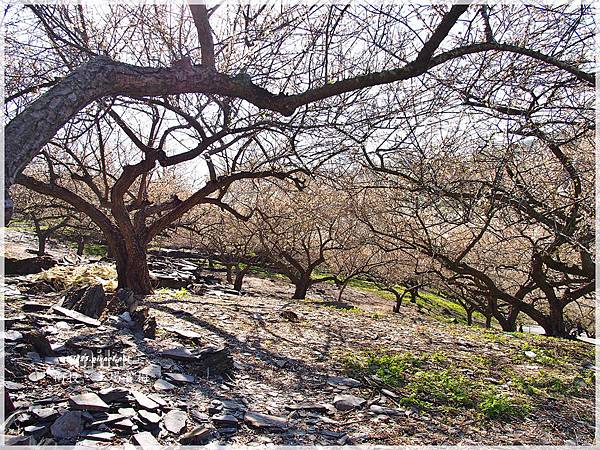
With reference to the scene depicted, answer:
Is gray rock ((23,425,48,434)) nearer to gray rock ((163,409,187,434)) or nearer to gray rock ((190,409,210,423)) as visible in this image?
gray rock ((163,409,187,434))

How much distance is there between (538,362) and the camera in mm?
4762

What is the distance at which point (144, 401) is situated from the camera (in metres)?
2.68

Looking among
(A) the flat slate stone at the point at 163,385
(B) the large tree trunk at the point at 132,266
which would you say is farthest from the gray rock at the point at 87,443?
(B) the large tree trunk at the point at 132,266

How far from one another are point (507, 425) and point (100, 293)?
390 centimetres

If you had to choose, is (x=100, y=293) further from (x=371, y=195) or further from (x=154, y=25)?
(x=371, y=195)

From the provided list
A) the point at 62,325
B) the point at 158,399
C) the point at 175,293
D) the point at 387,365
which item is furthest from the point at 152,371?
the point at 175,293

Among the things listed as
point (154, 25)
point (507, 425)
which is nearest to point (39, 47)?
point (154, 25)

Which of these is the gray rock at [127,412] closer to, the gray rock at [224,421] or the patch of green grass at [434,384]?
the gray rock at [224,421]

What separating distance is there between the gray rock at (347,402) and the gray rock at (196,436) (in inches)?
37.5

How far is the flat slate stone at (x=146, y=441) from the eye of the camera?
226cm

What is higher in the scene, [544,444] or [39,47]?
[39,47]

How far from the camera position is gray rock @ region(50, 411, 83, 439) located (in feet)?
7.38

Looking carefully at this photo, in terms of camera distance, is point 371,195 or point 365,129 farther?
point 371,195

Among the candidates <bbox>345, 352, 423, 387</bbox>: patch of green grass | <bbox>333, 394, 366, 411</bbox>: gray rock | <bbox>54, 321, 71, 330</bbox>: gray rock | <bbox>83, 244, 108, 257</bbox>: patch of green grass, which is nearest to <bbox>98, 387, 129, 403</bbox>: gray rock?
<bbox>333, 394, 366, 411</bbox>: gray rock
